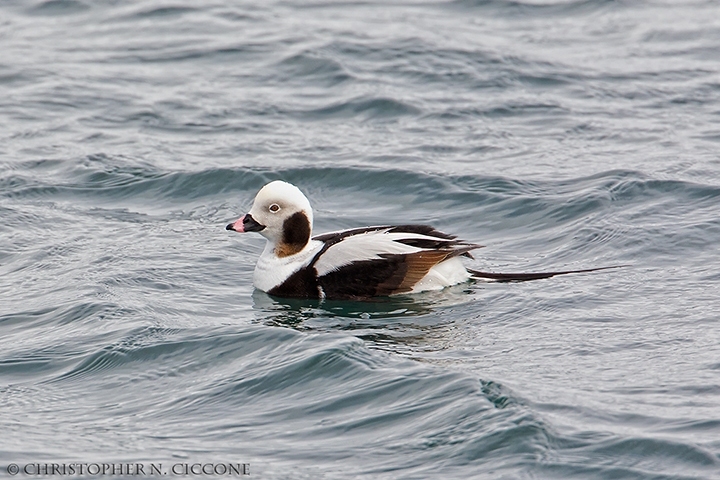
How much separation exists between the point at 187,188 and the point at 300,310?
11.1 feet

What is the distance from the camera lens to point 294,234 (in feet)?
29.4

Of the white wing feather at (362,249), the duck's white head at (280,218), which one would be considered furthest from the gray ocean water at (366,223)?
the duck's white head at (280,218)

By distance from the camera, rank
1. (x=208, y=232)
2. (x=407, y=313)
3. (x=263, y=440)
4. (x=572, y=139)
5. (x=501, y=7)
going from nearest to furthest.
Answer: (x=263, y=440)
(x=407, y=313)
(x=208, y=232)
(x=572, y=139)
(x=501, y=7)

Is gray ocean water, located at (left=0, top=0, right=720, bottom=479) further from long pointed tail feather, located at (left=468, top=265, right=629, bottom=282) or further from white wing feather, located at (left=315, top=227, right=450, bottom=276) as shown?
white wing feather, located at (left=315, top=227, right=450, bottom=276)

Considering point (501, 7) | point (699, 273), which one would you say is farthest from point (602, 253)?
point (501, 7)

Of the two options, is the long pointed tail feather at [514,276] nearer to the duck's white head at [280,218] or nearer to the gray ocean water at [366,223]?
the gray ocean water at [366,223]

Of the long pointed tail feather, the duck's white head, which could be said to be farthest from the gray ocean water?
the duck's white head

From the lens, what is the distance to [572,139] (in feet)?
41.5

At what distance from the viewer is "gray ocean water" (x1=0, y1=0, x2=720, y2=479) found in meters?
6.37

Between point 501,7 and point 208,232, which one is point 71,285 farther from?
point 501,7

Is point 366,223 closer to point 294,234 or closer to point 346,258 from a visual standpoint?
point 294,234

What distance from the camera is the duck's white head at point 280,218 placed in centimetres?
892

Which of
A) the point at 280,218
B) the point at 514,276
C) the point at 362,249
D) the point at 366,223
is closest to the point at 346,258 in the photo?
the point at 362,249

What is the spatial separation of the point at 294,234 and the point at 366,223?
1.87 m
